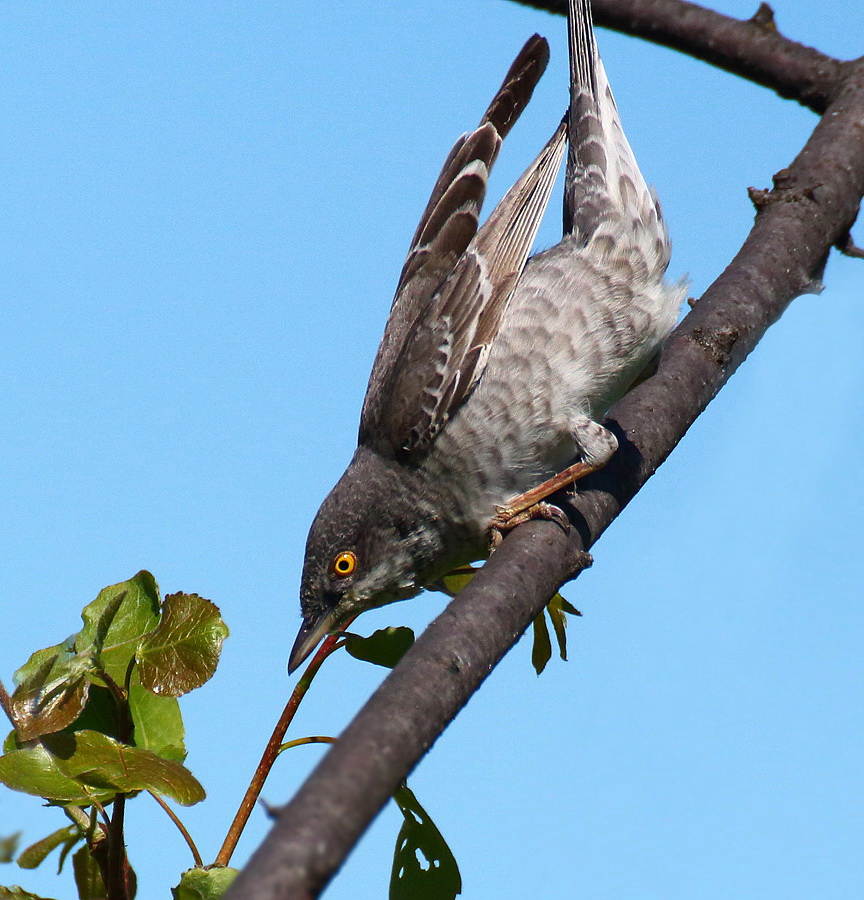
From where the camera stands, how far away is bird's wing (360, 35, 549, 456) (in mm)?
5496

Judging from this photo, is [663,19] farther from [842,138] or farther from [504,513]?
[504,513]

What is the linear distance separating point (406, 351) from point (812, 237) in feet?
7.46

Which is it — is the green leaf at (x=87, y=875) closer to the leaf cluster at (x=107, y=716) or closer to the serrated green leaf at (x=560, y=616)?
the leaf cluster at (x=107, y=716)

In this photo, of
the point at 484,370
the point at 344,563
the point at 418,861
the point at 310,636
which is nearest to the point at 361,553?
the point at 344,563

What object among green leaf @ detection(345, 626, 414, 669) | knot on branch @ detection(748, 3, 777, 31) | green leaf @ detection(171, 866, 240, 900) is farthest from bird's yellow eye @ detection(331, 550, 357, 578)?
knot on branch @ detection(748, 3, 777, 31)

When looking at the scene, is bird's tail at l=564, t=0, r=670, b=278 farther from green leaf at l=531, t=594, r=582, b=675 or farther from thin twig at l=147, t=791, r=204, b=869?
thin twig at l=147, t=791, r=204, b=869

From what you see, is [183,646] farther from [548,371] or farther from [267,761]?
[548,371]

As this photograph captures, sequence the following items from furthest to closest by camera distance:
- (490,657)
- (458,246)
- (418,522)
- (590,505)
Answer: (458,246)
(418,522)
(590,505)
(490,657)

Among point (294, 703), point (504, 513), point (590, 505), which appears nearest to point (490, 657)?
point (294, 703)

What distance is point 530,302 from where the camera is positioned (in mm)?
5637

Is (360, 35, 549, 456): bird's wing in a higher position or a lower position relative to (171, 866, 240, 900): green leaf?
higher

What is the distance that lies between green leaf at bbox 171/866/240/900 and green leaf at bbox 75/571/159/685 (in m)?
0.64

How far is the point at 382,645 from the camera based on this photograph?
3279mm

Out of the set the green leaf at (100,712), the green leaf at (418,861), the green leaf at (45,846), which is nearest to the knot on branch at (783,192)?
the green leaf at (418,861)
